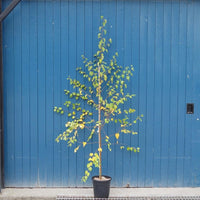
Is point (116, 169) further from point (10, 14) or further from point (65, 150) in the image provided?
point (10, 14)

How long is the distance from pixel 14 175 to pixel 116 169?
1.39 m

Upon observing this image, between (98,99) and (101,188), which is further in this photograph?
(98,99)

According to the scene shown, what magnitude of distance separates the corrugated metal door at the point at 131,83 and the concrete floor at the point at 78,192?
0.10m

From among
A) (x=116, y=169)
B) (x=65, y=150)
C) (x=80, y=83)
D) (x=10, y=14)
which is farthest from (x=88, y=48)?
(x=116, y=169)

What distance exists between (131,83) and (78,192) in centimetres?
160

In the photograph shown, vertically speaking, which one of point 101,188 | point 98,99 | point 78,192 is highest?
point 98,99

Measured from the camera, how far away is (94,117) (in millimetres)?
4191

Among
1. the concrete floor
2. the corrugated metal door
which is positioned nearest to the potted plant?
the corrugated metal door

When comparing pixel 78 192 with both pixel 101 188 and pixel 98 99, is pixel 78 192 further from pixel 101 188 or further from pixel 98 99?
pixel 98 99

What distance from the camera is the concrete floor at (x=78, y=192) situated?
3945mm

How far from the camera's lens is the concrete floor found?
395 centimetres

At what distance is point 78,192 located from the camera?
4074mm

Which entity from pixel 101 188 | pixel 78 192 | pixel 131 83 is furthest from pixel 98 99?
pixel 78 192

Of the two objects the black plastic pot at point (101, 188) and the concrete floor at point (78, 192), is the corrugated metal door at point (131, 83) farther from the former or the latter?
the black plastic pot at point (101, 188)
